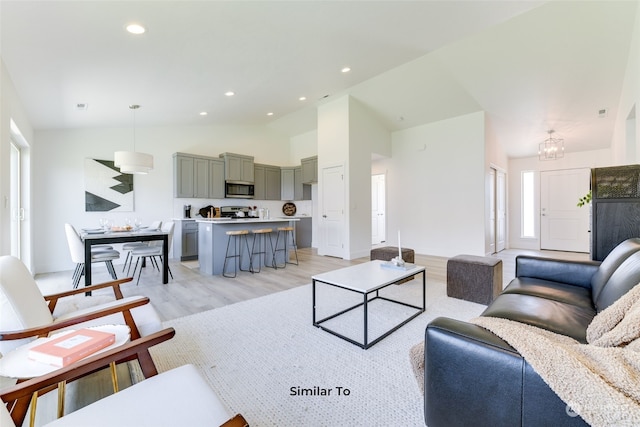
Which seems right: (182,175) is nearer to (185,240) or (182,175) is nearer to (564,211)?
(185,240)

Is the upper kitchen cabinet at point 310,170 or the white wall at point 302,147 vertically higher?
the white wall at point 302,147

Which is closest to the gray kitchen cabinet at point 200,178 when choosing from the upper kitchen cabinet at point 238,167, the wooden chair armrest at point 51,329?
the upper kitchen cabinet at point 238,167

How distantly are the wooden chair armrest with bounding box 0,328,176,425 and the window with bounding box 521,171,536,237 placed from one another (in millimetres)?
8529

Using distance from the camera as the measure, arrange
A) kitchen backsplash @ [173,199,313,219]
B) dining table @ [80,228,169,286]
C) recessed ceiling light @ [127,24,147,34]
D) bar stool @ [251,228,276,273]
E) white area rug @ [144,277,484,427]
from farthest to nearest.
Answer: kitchen backsplash @ [173,199,313,219], bar stool @ [251,228,276,273], dining table @ [80,228,169,286], recessed ceiling light @ [127,24,147,34], white area rug @ [144,277,484,427]

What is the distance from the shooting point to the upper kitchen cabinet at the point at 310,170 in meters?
7.09

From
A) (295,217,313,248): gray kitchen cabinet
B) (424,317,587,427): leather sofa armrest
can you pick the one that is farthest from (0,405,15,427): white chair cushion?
(295,217,313,248): gray kitchen cabinet

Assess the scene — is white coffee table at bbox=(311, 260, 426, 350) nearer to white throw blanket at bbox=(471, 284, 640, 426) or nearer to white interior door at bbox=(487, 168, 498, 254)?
white throw blanket at bbox=(471, 284, 640, 426)

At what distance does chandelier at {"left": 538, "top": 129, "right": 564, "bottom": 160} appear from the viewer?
5.38m

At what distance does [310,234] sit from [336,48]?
510 cm

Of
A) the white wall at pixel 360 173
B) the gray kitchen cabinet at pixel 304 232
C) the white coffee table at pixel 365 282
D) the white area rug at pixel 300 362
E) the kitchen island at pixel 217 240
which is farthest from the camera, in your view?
the gray kitchen cabinet at pixel 304 232

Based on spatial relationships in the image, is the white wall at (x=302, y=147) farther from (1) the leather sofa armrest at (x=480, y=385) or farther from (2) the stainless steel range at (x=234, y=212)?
(1) the leather sofa armrest at (x=480, y=385)

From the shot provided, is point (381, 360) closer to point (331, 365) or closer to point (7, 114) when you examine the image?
point (331, 365)

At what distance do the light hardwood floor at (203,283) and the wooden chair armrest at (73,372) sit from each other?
1.84 meters

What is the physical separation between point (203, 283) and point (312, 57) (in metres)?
3.49
